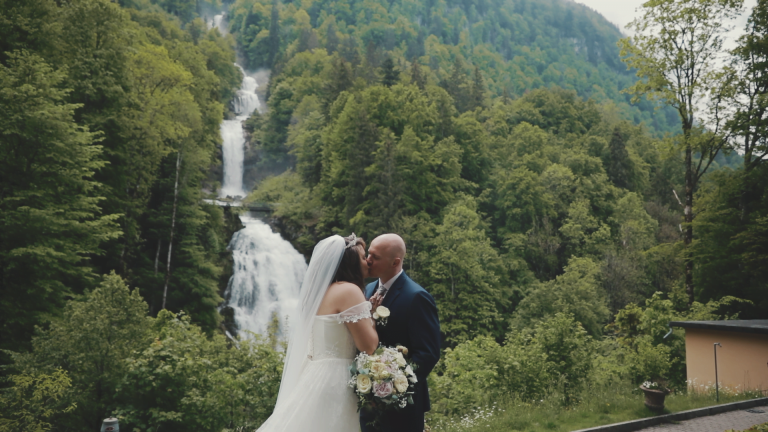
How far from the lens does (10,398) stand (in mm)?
9344

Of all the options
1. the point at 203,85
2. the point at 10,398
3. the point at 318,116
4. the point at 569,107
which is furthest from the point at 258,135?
the point at 10,398

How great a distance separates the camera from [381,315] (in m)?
3.77

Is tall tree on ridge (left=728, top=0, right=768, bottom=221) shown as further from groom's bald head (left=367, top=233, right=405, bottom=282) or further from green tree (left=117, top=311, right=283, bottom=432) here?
groom's bald head (left=367, top=233, right=405, bottom=282)

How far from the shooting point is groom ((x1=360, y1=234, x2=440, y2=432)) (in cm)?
387

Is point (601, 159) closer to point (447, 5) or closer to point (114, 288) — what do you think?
Result: point (114, 288)

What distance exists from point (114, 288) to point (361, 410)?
30.1 ft

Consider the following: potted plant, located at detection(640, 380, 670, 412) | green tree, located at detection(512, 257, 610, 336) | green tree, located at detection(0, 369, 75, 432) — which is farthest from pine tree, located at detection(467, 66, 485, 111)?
green tree, located at detection(0, 369, 75, 432)

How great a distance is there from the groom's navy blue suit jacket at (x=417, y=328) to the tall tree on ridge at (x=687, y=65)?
16651 mm

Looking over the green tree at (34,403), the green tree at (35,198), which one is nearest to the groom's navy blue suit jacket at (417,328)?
the green tree at (34,403)

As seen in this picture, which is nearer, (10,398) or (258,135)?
(10,398)

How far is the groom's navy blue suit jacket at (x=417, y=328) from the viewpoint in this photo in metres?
3.93

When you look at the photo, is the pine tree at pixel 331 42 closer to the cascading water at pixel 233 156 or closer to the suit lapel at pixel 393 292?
the cascading water at pixel 233 156

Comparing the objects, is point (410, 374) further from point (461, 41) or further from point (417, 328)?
point (461, 41)

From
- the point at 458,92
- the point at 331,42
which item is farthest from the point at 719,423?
the point at 331,42
